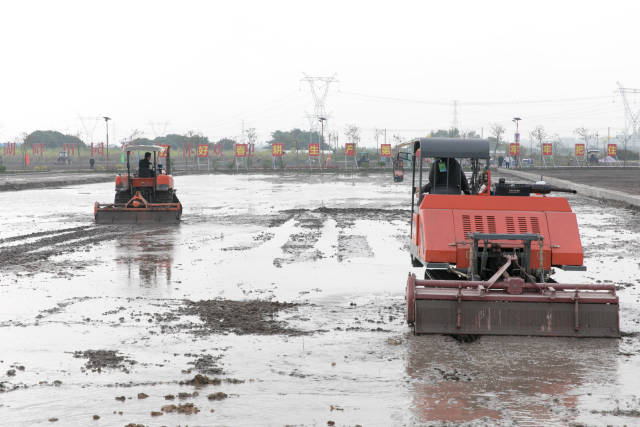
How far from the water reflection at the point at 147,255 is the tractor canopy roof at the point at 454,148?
4.29 metres

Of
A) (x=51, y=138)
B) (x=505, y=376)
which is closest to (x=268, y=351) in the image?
(x=505, y=376)

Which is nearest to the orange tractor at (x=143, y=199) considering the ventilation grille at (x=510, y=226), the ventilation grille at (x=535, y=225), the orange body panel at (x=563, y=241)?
the ventilation grille at (x=510, y=226)

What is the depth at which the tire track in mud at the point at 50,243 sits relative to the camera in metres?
13.6

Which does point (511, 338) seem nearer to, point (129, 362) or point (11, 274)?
point (129, 362)

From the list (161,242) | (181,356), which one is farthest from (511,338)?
(161,242)

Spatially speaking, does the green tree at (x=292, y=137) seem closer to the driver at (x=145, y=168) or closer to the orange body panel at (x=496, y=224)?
the driver at (x=145, y=168)

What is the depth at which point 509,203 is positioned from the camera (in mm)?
8961

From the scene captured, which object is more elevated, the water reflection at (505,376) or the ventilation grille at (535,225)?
the ventilation grille at (535,225)

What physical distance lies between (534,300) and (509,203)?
5.43 feet

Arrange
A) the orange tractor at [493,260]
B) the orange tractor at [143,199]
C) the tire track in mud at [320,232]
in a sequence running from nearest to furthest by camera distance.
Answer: the orange tractor at [493,260] < the tire track in mud at [320,232] < the orange tractor at [143,199]

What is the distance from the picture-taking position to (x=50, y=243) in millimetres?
15945

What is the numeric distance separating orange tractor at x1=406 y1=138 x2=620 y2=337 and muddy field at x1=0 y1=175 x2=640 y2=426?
8.1 inches

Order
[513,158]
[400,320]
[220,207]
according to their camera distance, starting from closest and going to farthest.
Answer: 1. [400,320]
2. [220,207]
3. [513,158]

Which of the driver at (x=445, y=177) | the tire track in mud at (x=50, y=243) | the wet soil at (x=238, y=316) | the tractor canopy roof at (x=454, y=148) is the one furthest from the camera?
the tire track in mud at (x=50, y=243)
